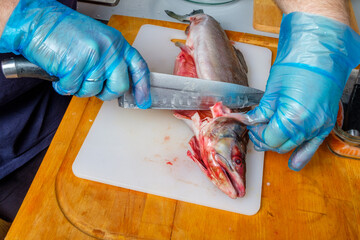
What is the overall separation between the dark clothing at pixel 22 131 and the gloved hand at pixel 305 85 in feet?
3.71

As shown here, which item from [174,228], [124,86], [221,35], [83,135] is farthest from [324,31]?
[83,135]

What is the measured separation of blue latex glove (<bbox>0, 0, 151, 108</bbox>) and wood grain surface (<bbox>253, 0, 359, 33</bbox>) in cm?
120

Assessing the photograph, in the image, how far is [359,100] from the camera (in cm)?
164

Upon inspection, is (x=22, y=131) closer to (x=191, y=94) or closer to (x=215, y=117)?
(x=191, y=94)

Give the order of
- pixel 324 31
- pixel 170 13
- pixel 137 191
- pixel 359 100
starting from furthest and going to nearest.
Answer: pixel 170 13
pixel 359 100
pixel 137 191
pixel 324 31

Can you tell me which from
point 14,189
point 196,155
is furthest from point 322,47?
point 14,189

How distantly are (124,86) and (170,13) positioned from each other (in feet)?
3.32

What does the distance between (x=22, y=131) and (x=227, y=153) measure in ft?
3.63

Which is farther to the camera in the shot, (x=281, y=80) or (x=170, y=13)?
(x=170, y=13)

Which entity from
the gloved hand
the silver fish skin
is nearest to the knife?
the silver fish skin

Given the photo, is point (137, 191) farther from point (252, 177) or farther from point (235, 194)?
point (252, 177)

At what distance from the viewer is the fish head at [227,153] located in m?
1.46

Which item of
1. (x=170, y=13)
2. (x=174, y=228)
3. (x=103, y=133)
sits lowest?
(x=174, y=228)

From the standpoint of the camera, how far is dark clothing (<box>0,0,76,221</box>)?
1638mm
